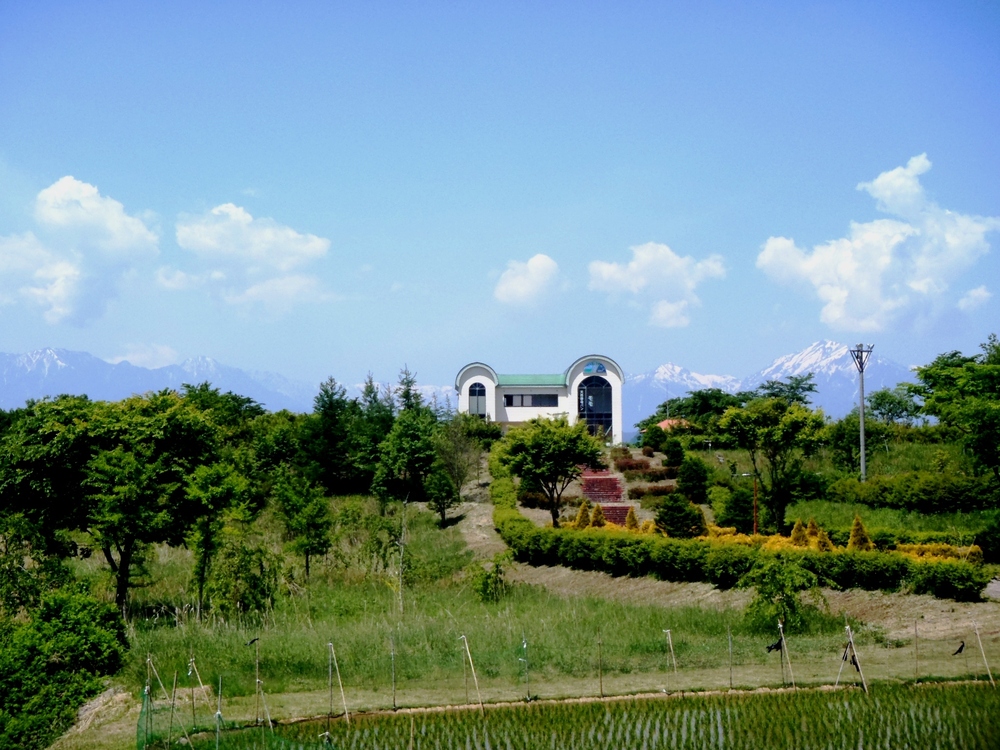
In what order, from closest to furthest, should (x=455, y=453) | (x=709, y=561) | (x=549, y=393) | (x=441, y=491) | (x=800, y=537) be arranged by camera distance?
(x=709, y=561)
(x=800, y=537)
(x=441, y=491)
(x=455, y=453)
(x=549, y=393)

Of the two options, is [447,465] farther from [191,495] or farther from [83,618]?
[83,618]

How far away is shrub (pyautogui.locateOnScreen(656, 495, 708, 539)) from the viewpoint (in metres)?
24.1

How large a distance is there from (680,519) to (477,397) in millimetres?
34942

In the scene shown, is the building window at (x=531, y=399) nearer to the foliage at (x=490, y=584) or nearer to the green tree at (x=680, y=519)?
the green tree at (x=680, y=519)

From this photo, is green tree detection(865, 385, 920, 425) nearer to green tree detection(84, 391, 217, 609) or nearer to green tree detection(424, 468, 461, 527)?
green tree detection(424, 468, 461, 527)

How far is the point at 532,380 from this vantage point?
59.4m

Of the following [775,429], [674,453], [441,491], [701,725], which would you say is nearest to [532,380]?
[674,453]

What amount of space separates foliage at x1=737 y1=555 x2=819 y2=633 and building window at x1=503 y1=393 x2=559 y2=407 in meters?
42.2

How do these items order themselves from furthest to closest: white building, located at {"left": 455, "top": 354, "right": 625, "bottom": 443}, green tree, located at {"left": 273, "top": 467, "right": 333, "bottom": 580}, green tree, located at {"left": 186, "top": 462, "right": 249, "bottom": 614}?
white building, located at {"left": 455, "top": 354, "right": 625, "bottom": 443} → green tree, located at {"left": 273, "top": 467, "right": 333, "bottom": 580} → green tree, located at {"left": 186, "top": 462, "right": 249, "bottom": 614}

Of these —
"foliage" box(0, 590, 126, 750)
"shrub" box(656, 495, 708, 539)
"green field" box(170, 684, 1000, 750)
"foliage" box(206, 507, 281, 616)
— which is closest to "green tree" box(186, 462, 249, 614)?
"foliage" box(206, 507, 281, 616)

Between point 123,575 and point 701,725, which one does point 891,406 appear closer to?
point 123,575

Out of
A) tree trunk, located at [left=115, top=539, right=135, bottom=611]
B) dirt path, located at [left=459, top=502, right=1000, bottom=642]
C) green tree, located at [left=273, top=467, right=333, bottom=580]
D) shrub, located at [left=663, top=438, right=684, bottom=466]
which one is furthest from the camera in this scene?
shrub, located at [left=663, top=438, right=684, bottom=466]

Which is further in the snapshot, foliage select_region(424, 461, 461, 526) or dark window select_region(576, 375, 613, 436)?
dark window select_region(576, 375, 613, 436)

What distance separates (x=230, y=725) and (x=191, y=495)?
818 centimetres
